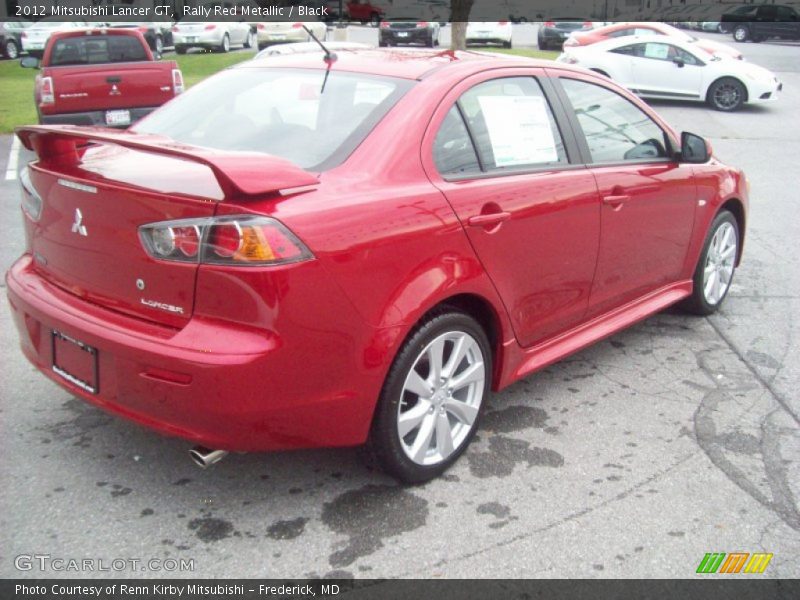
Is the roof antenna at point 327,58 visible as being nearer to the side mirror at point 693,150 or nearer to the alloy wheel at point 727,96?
the side mirror at point 693,150

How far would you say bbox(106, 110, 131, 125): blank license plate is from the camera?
10742 millimetres

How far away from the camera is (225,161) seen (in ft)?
8.82

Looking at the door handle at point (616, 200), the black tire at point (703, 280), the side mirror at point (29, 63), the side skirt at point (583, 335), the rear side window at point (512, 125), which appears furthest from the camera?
the side mirror at point (29, 63)

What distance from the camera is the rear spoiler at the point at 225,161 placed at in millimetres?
2666

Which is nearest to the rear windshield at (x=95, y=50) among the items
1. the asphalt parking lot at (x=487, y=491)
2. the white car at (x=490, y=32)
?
the asphalt parking lot at (x=487, y=491)

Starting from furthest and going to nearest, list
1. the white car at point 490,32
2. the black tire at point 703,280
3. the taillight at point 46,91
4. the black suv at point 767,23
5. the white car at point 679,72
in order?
the black suv at point 767,23, the white car at point 490,32, the white car at point 679,72, the taillight at point 46,91, the black tire at point 703,280

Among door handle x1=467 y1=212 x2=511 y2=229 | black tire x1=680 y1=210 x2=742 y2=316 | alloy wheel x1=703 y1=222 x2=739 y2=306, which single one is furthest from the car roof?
alloy wheel x1=703 y1=222 x2=739 y2=306

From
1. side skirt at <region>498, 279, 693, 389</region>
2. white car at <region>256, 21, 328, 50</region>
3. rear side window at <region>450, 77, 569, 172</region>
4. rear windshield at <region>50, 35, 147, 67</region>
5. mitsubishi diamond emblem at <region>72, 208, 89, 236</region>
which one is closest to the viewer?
mitsubishi diamond emblem at <region>72, 208, 89, 236</region>

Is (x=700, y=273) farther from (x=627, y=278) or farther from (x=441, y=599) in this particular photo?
(x=441, y=599)

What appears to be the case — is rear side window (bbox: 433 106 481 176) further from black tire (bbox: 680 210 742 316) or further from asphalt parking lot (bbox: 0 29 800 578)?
black tire (bbox: 680 210 742 316)

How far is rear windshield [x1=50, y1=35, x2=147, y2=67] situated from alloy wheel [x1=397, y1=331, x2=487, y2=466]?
1006cm

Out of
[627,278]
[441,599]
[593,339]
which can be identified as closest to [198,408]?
[441,599]

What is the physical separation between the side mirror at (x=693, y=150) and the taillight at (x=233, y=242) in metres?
2.77

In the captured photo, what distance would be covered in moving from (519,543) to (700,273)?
279 centimetres
